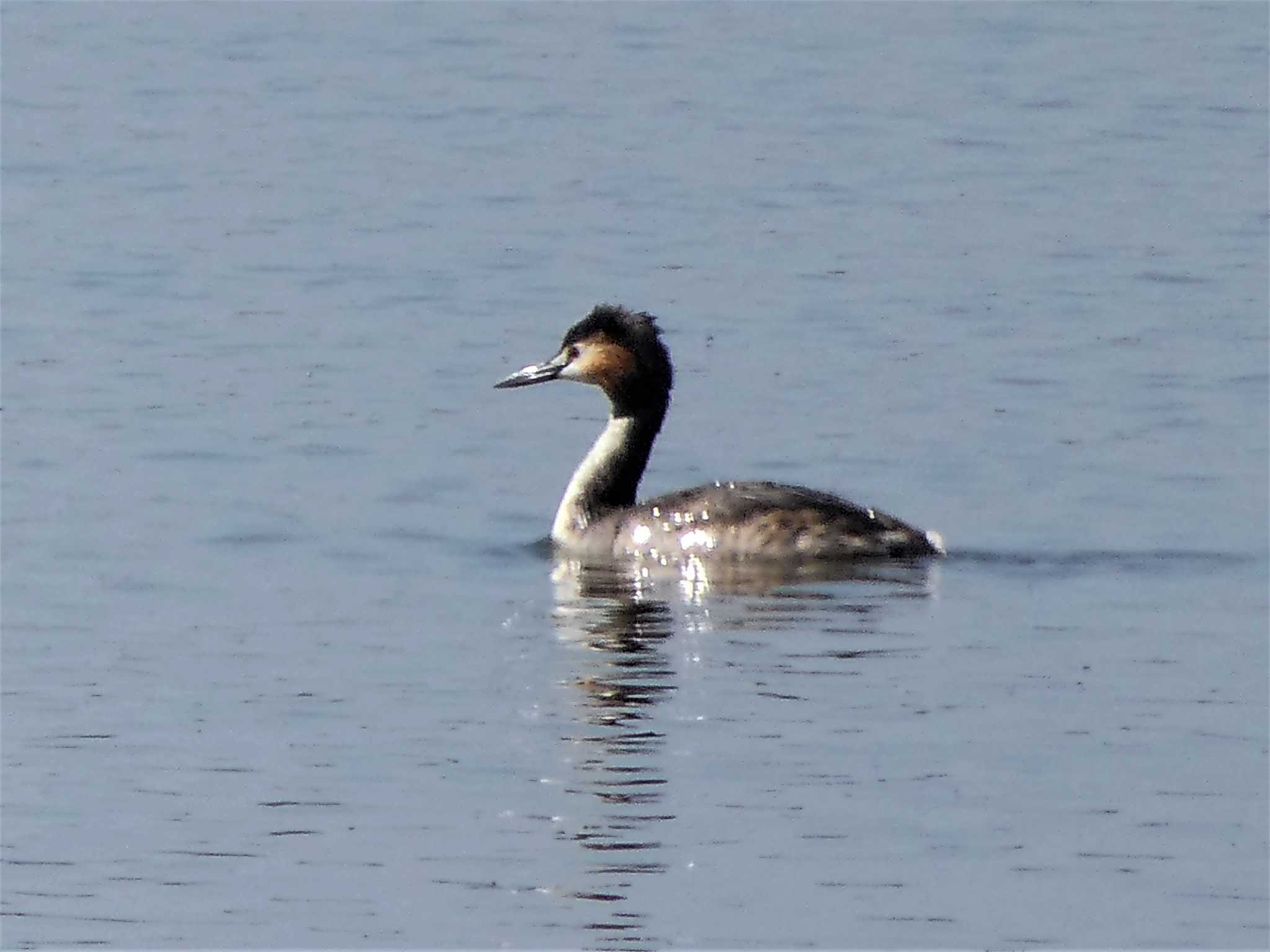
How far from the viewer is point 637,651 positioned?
40.0 ft

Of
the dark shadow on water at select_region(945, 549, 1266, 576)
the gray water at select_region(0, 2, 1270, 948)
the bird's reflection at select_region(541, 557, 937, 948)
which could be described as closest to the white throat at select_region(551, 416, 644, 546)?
the gray water at select_region(0, 2, 1270, 948)

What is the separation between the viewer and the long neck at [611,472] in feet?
49.0

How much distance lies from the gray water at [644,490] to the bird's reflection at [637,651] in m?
0.03

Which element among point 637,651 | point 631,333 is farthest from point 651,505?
point 637,651

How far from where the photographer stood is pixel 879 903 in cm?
→ 890

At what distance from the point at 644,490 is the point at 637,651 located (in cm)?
409

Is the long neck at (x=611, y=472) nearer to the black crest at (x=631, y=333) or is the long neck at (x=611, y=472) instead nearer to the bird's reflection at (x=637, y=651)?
the black crest at (x=631, y=333)

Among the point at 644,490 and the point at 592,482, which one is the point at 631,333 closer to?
the point at 592,482

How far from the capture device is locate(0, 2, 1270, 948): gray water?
9328 mm

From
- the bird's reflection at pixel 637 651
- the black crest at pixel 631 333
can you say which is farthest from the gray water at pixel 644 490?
the black crest at pixel 631 333

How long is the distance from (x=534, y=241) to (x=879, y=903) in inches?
562

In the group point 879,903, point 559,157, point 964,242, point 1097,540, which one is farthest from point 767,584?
point 559,157

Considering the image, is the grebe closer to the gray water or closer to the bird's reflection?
the bird's reflection

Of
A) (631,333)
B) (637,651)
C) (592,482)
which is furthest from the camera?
(631,333)
